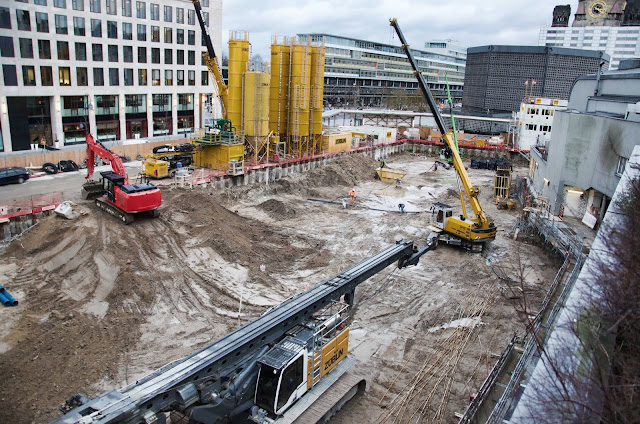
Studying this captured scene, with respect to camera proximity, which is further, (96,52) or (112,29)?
(112,29)

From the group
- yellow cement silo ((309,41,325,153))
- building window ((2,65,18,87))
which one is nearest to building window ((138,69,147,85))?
building window ((2,65,18,87))

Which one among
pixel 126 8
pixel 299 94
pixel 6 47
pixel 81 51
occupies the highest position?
pixel 126 8

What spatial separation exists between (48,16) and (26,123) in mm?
9286

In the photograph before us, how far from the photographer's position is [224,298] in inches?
821

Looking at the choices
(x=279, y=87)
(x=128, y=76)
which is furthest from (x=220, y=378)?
(x=128, y=76)

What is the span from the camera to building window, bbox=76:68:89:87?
4541cm

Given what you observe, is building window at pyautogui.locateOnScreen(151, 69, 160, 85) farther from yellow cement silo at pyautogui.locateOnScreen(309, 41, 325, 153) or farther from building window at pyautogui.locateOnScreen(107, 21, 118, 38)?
yellow cement silo at pyautogui.locateOnScreen(309, 41, 325, 153)

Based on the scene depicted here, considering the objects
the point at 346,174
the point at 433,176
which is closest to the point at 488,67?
the point at 433,176

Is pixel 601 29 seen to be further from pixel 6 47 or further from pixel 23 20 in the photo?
pixel 6 47

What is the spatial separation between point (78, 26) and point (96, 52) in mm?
2638

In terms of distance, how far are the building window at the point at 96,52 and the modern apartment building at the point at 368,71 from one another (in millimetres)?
66626

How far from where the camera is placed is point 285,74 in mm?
42469

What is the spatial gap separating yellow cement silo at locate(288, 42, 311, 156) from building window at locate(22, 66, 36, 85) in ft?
71.4

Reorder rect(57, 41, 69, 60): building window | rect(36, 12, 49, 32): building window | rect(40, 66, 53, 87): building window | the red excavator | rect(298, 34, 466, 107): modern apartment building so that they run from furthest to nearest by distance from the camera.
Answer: rect(298, 34, 466, 107): modern apartment building < rect(57, 41, 69, 60): building window < rect(40, 66, 53, 87): building window < rect(36, 12, 49, 32): building window < the red excavator
